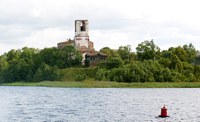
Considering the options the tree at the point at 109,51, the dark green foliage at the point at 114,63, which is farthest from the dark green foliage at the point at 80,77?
the tree at the point at 109,51

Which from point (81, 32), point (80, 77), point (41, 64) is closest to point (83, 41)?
point (81, 32)

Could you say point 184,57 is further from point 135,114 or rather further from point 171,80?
point 135,114

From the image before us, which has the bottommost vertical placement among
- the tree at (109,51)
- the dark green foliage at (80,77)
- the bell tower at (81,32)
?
the dark green foliage at (80,77)

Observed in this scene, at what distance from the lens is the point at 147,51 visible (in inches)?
6412

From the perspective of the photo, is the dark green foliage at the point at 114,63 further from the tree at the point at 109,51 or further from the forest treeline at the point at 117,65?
the tree at the point at 109,51

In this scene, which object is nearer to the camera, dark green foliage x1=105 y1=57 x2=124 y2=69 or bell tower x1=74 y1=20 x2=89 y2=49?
dark green foliage x1=105 y1=57 x2=124 y2=69

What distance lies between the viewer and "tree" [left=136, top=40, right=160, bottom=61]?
163 meters

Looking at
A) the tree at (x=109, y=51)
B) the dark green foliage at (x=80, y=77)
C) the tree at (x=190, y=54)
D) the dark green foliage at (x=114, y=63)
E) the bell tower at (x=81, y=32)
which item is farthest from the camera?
the bell tower at (x=81, y=32)

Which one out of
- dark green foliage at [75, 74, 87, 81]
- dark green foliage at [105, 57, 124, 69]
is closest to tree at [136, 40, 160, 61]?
dark green foliage at [105, 57, 124, 69]

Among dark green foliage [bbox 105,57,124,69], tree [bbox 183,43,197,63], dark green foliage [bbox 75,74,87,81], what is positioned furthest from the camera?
tree [bbox 183,43,197,63]

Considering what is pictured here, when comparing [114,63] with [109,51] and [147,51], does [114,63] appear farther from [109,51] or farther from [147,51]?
[109,51]

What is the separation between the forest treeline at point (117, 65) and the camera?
457 ft

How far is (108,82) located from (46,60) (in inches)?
1686

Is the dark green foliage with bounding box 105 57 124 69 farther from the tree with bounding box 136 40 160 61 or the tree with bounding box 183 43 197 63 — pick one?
the tree with bounding box 183 43 197 63
